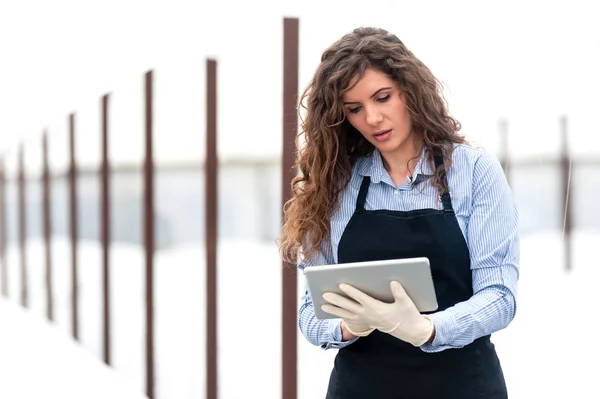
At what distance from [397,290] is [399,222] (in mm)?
168

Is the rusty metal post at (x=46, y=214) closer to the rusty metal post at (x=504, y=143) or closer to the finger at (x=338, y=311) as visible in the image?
the rusty metal post at (x=504, y=143)

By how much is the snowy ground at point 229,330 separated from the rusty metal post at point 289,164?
4.1 inches

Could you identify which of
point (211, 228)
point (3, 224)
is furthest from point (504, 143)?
point (3, 224)

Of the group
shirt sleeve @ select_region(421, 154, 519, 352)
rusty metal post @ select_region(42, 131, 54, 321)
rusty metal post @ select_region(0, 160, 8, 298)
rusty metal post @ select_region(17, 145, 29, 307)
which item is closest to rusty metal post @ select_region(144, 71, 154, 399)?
shirt sleeve @ select_region(421, 154, 519, 352)

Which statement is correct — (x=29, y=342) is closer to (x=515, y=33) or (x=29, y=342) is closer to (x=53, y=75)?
(x=53, y=75)

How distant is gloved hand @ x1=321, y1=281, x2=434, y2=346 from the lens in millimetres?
1408

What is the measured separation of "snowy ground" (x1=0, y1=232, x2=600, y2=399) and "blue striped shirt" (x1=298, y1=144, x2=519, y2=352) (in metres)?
0.96

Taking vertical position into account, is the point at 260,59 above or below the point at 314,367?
above

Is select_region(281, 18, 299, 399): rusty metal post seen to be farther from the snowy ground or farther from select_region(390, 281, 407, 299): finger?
select_region(390, 281, 407, 299): finger

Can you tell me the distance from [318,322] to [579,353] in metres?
1.05

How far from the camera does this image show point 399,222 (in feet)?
4.97

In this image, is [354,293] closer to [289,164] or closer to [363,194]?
[363,194]

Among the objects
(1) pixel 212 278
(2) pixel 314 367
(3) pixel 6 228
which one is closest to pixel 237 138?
(1) pixel 212 278

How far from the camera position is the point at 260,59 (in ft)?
10.3
